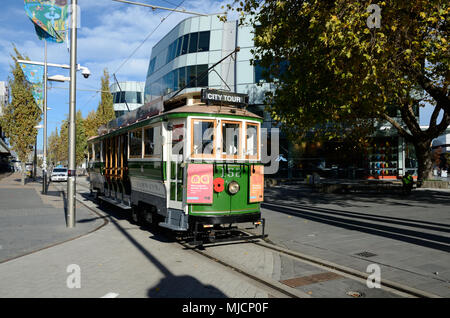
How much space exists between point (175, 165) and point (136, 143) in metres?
2.61

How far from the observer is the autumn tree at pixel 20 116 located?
2844 centimetres

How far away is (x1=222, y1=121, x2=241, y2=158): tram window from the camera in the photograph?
8.16 metres

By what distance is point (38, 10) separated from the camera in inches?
514

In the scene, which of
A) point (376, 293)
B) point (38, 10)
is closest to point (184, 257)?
point (376, 293)

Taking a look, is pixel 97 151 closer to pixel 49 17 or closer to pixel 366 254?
pixel 49 17

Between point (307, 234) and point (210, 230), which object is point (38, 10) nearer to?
point (210, 230)

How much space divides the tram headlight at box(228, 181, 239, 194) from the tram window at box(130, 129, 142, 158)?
321 cm

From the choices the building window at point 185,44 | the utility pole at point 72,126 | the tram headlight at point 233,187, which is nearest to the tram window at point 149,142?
the tram headlight at point 233,187

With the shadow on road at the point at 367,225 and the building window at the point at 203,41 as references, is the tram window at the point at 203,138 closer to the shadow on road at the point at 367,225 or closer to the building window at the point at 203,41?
the shadow on road at the point at 367,225

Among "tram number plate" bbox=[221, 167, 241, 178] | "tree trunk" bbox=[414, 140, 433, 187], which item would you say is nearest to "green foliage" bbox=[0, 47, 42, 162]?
"tram number plate" bbox=[221, 167, 241, 178]

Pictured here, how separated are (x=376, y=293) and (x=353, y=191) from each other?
1817 centimetres

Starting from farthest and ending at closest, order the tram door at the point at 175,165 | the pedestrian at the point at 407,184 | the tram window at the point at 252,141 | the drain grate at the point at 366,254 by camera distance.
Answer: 1. the pedestrian at the point at 407,184
2. the tram window at the point at 252,141
3. the tram door at the point at 175,165
4. the drain grate at the point at 366,254

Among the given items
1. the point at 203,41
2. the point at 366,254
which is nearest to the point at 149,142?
the point at 366,254

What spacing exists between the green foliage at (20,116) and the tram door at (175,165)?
2538 cm
